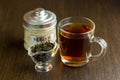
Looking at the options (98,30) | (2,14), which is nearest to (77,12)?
(98,30)

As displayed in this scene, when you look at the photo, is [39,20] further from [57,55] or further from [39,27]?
[57,55]

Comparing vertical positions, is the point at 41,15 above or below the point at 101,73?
above

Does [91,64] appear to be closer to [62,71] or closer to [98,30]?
[62,71]

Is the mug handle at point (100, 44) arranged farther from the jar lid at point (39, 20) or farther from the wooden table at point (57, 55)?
the jar lid at point (39, 20)

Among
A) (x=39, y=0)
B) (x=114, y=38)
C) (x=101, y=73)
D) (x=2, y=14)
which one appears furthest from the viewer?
(x=39, y=0)

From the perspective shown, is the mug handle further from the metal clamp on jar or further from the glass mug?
the metal clamp on jar

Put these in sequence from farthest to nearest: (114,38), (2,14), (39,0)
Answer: (39,0), (2,14), (114,38)
